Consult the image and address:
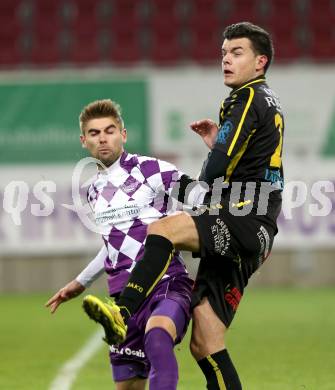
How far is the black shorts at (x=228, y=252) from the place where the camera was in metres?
4.47

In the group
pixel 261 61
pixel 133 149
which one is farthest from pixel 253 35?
pixel 133 149

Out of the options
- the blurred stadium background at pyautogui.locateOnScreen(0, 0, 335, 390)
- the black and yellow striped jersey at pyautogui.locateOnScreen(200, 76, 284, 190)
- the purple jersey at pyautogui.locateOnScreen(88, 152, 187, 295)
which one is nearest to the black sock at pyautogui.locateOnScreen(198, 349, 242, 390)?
the purple jersey at pyautogui.locateOnScreen(88, 152, 187, 295)

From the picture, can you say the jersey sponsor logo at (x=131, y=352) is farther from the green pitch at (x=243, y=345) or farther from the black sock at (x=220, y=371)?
the green pitch at (x=243, y=345)

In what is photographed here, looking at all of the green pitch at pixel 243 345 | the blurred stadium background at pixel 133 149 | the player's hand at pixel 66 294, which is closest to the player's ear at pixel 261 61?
the player's hand at pixel 66 294

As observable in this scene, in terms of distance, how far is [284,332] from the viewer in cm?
865

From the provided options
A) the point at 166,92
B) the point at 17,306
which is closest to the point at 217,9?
the point at 166,92

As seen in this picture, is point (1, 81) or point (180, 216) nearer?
point (180, 216)

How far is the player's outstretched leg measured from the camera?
402 centimetres

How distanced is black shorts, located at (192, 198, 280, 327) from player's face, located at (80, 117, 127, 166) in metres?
0.67

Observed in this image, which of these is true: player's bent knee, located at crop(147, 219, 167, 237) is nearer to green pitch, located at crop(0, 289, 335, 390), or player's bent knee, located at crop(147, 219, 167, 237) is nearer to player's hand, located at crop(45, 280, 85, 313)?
player's hand, located at crop(45, 280, 85, 313)

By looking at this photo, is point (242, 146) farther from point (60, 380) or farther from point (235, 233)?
A: point (60, 380)

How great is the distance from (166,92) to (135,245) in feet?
26.0

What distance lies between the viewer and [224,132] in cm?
454

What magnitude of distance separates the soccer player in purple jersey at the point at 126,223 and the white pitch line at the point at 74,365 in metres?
1.27
